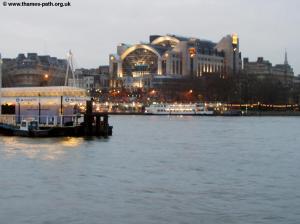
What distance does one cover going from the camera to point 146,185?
26156 mm

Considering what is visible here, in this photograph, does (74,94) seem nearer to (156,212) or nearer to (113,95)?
(156,212)

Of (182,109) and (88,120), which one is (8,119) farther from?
(182,109)

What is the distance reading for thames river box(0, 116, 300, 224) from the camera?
816 inches

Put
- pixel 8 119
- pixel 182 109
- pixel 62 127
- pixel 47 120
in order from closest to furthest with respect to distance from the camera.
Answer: pixel 62 127, pixel 47 120, pixel 8 119, pixel 182 109

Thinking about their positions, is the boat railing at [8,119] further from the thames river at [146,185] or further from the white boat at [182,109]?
the white boat at [182,109]

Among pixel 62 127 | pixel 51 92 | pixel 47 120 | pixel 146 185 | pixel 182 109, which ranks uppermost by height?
pixel 51 92

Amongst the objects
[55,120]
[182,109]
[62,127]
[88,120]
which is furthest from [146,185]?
Result: [182,109]

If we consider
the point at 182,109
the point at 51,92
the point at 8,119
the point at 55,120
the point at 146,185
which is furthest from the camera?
the point at 182,109

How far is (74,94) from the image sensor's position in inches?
2176

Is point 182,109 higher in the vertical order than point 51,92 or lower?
lower

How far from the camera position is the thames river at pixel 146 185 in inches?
816

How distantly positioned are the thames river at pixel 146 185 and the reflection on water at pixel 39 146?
0.06m

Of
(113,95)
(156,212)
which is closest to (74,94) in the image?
(156,212)

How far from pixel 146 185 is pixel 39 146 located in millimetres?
17706
